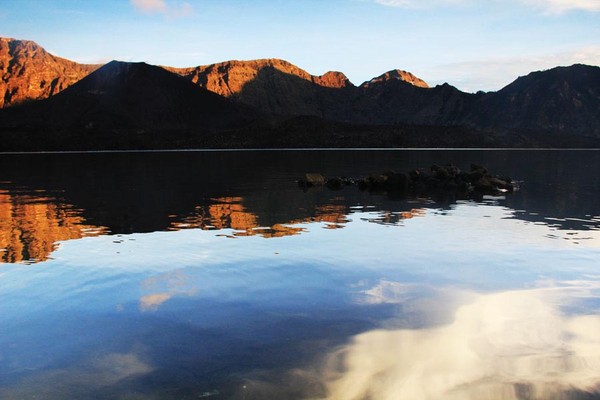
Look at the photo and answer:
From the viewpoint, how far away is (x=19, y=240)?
902 inches

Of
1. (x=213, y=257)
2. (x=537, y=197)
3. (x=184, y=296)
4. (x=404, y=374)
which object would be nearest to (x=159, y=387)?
(x=404, y=374)

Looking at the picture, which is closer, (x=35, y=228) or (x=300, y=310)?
(x=300, y=310)

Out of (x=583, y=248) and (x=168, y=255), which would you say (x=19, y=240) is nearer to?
(x=168, y=255)

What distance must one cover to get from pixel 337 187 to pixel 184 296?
37058 mm

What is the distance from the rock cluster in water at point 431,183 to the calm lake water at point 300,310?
68.2ft

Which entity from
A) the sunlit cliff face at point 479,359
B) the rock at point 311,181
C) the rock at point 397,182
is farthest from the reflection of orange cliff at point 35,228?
the rock at point 397,182

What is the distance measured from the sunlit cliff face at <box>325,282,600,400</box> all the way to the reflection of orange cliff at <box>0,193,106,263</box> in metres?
14.1

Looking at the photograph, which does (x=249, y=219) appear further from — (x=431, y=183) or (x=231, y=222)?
(x=431, y=183)

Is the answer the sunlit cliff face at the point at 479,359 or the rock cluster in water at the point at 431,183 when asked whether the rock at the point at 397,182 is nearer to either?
the rock cluster in water at the point at 431,183

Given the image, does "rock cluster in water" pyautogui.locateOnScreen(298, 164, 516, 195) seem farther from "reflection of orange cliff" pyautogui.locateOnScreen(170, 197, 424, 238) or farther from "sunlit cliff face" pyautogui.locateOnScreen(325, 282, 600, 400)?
"sunlit cliff face" pyautogui.locateOnScreen(325, 282, 600, 400)

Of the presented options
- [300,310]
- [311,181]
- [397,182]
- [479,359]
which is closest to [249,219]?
[300,310]

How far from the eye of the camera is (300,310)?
13.1m

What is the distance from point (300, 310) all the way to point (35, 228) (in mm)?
18707

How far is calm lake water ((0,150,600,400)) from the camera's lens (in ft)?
30.8
